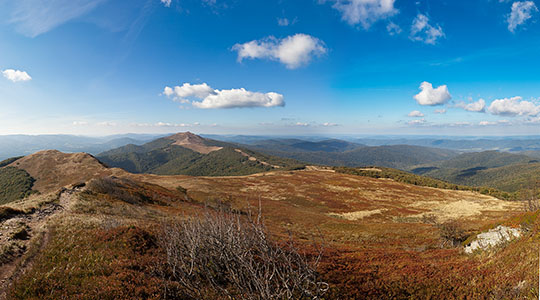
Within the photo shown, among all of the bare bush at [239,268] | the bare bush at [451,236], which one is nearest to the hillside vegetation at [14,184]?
the bare bush at [239,268]

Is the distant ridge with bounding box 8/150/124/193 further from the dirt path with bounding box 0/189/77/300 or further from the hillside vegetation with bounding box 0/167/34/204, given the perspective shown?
the dirt path with bounding box 0/189/77/300

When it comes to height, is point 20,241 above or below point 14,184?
above

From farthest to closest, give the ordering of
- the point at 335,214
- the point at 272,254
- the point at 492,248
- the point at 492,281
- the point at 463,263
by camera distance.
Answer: the point at 335,214 → the point at 492,248 → the point at 463,263 → the point at 492,281 → the point at 272,254

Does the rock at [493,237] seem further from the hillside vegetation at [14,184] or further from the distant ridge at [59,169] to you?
the hillside vegetation at [14,184]

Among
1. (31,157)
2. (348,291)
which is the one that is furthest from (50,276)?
(31,157)

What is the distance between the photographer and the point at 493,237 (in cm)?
1365

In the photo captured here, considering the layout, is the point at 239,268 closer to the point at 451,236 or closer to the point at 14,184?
the point at 451,236

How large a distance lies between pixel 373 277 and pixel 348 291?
7.47 ft

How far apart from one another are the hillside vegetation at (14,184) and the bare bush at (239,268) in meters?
118

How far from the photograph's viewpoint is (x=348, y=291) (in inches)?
318

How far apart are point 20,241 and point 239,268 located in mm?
17186

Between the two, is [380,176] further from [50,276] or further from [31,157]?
[31,157]

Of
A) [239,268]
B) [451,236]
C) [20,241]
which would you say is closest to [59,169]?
[20,241]

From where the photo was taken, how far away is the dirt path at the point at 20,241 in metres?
9.87
